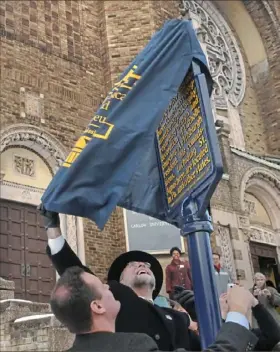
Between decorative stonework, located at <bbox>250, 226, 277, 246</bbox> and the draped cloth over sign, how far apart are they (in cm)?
1161

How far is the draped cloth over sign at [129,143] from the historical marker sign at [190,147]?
124 mm

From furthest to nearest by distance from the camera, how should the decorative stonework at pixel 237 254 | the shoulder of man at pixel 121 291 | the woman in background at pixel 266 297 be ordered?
the decorative stonework at pixel 237 254 < the woman in background at pixel 266 297 < the shoulder of man at pixel 121 291

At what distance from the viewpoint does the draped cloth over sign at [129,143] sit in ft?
10.7

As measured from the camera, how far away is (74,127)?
38.9 feet

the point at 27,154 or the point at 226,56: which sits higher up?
the point at 226,56

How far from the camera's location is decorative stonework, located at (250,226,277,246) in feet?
49.4

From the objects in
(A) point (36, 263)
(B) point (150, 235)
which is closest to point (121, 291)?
(A) point (36, 263)

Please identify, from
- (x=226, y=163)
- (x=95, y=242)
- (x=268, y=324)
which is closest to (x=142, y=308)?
(x=268, y=324)

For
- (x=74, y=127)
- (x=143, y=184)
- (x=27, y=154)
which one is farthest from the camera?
(x=74, y=127)

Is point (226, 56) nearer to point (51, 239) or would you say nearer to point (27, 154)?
point (27, 154)

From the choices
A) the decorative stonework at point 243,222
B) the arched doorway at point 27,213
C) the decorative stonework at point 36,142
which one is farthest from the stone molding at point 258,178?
the decorative stonework at point 36,142

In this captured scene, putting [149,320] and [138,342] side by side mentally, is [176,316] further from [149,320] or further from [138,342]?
[138,342]

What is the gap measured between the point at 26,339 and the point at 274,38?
17024mm

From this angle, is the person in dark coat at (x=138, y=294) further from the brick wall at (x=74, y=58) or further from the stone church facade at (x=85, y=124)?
the brick wall at (x=74, y=58)
